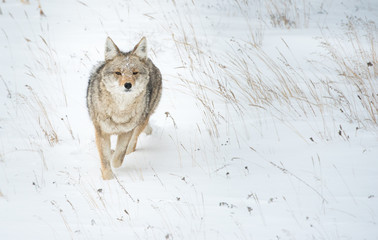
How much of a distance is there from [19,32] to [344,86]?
647cm

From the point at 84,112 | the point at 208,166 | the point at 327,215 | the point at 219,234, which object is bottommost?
the point at 84,112

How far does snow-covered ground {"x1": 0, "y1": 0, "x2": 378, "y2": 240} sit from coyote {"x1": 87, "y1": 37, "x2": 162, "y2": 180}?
302mm

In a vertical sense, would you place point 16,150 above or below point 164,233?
below

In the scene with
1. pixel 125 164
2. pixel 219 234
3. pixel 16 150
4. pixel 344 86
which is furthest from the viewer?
pixel 344 86

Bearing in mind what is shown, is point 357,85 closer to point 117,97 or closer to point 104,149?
point 117,97

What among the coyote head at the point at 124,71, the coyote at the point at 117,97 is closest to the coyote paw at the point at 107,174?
the coyote at the point at 117,97

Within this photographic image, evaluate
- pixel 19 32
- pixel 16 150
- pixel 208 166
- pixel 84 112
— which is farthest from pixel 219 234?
pixel 19 32

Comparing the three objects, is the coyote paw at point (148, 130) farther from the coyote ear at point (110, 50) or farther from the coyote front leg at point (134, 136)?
the coyote ear at point (110, 50)

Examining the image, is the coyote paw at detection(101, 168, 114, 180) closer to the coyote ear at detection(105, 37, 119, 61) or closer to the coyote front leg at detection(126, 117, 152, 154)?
the coyote front leg at detection(126, 117, 152, 154)

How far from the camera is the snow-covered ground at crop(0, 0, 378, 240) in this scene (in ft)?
9.51

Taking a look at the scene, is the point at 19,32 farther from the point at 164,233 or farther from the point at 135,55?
the point at 164,233

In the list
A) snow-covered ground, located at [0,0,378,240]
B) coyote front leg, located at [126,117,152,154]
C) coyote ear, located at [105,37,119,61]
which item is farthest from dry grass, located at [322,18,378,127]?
coyote ear, located at [105,37,119,61]

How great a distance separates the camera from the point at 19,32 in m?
8.50

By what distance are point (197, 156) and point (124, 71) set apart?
1.23 metres
